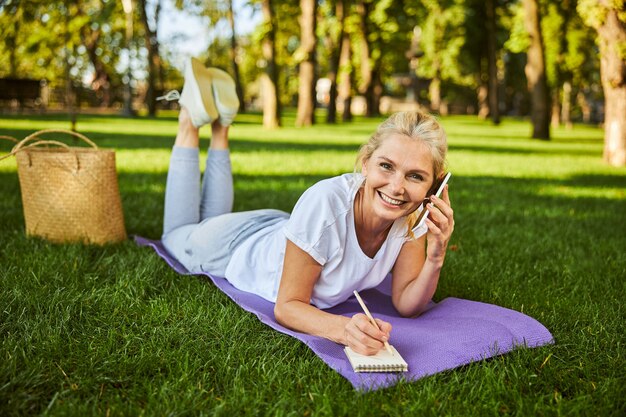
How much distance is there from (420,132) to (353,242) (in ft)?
1.91

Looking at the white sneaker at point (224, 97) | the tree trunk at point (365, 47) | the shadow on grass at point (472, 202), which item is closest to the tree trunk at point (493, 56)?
the tree trunk at point (365, 47)

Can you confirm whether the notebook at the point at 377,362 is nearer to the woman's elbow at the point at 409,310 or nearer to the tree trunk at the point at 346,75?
the woman's elbow at the point at 409,310

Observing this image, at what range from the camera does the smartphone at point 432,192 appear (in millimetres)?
2380

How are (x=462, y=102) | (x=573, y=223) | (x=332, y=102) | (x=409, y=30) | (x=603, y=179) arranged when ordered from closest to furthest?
(x=573, y=223), (x=603, y=179), (x=332, y=102), (x=409, y=30), (x=462, y=102)

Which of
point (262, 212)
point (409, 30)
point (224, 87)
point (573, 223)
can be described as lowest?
point (573, 223)

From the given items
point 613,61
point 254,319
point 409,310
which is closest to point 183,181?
point 254,319

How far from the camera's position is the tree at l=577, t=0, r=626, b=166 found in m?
9.10

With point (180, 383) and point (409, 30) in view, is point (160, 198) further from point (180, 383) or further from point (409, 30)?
point (409, 30)

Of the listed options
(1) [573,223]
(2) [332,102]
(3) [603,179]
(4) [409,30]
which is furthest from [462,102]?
(1) [573,223]

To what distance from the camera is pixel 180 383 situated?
6.79 feet

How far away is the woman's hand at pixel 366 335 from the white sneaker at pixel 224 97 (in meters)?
2.17

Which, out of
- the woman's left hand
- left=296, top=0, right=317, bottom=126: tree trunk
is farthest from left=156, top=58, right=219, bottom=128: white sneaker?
left=296, top=0, right=317, bottom=126: tree trunk

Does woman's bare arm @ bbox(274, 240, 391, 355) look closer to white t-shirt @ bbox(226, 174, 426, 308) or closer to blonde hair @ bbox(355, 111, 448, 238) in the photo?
white t-shirt @ bbox(226, 174, 426, 308)

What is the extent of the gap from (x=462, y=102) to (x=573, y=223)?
54.3m
